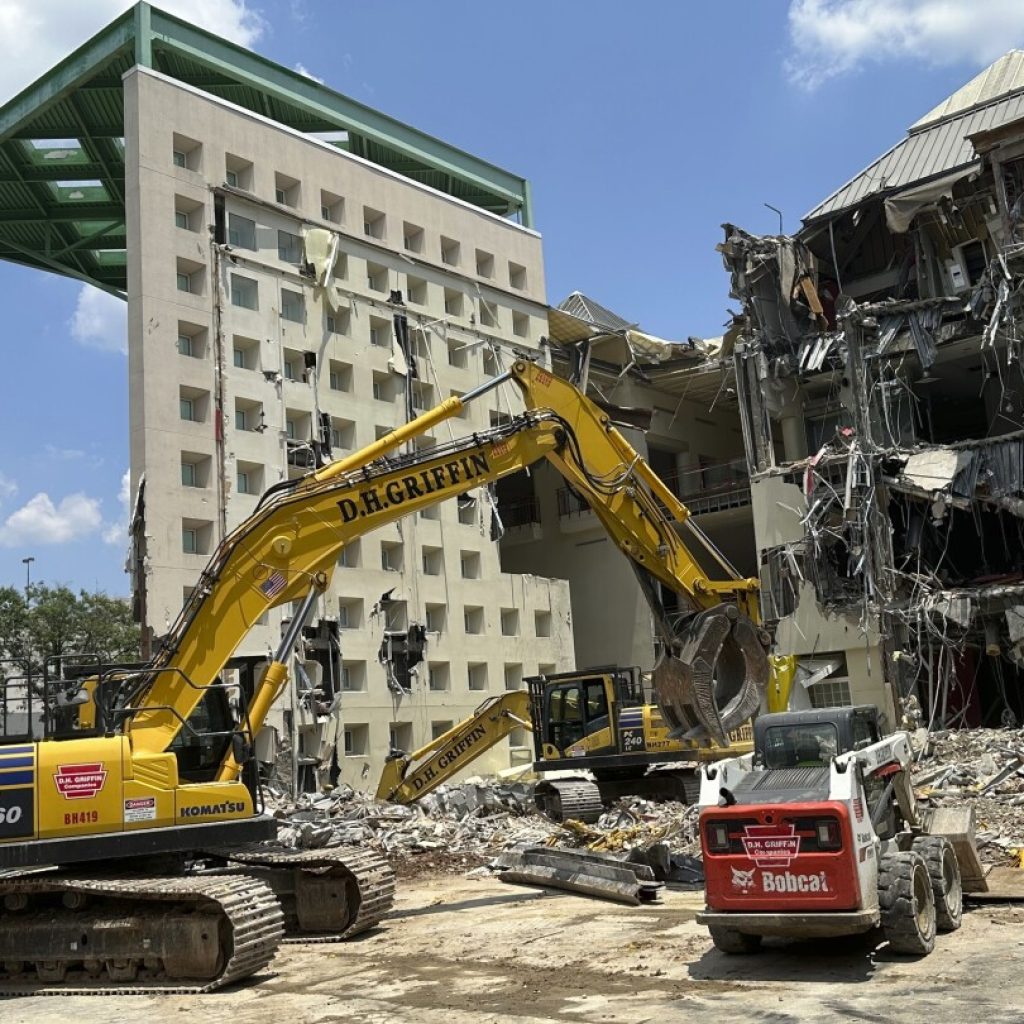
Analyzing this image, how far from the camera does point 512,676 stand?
1804 inches

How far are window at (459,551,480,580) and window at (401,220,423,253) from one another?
466 inches

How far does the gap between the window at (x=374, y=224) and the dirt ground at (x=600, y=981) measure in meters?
34.8

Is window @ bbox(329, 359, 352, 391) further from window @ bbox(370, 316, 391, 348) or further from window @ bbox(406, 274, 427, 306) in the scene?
window @ bbox(406, 274, 427, 306)

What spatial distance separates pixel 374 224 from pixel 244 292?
26.2 feet

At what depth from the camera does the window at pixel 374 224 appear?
45250 mm

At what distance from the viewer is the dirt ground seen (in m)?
9.30

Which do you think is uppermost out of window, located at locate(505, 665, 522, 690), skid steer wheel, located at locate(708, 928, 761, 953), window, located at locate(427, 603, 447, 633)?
window, located at locate(427, 603, 447, 633)

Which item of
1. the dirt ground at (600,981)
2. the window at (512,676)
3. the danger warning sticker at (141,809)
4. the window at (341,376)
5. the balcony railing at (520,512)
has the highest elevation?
the window at (341,376)

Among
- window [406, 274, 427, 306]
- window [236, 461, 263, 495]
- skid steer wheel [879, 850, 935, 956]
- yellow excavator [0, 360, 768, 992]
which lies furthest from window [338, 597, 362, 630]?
skid steer wheel [879, 850, 935, 956]

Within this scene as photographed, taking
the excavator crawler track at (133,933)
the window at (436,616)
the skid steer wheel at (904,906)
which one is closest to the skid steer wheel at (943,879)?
the skid steer wheel at (904,906)

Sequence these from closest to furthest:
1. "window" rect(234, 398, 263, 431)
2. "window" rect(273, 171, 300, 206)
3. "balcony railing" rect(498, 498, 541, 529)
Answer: "window" rect(234, 398, 263, 431)
"window" rect(273, 171, 300, 206)
"balcony railing" rect(498, 498, 541, 529)

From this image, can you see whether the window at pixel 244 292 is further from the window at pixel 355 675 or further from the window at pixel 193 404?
the window at pixel 355 675

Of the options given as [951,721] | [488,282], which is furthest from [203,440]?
[951,721]

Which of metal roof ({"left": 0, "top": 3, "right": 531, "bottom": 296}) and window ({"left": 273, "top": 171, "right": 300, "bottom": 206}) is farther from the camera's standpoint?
window ({"left": 273, "top": 171, "right": 300, "bottom": 206})
